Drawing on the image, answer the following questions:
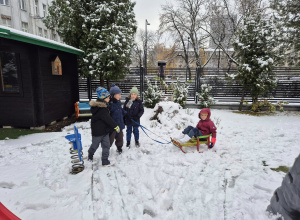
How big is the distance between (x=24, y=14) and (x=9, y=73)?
24.5m

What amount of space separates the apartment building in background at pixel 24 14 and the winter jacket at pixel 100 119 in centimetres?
2296

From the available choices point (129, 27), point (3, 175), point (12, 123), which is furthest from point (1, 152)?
point (129, 27)

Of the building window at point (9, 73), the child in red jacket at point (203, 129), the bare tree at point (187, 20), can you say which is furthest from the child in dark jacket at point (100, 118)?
the bare tree at point (187, 20)

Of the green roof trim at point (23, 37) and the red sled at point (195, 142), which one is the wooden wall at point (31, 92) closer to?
the green roof trim at point (23, 37)

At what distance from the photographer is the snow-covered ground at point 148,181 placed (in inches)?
100

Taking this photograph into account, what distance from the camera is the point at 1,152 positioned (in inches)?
180

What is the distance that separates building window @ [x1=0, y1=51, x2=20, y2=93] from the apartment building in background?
18699mm

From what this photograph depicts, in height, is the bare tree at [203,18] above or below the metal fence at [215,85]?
above

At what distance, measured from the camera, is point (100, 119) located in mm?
3678

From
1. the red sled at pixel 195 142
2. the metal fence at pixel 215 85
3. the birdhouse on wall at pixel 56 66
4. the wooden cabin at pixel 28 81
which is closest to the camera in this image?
→ the red sled at pixel 195 142

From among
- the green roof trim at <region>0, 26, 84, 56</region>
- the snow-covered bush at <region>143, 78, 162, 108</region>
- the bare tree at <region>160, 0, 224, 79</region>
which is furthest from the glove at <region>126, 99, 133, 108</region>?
the bare tree at <region>160, 0, 224, 79</region>

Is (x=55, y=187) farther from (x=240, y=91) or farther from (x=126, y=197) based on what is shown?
(x=240, y=91)

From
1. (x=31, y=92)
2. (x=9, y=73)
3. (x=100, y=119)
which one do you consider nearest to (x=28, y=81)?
(x=31, y=92)

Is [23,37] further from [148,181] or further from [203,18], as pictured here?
[203,18]
